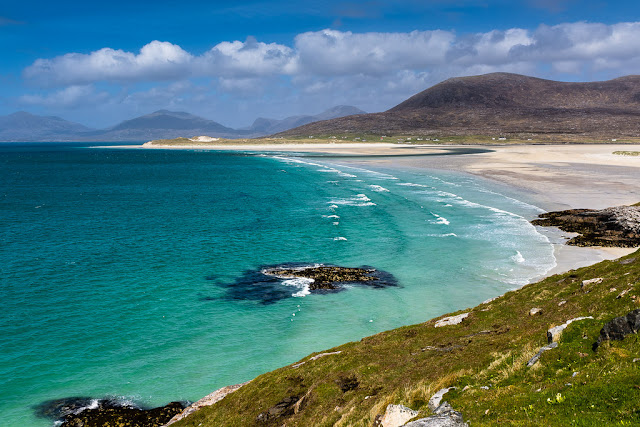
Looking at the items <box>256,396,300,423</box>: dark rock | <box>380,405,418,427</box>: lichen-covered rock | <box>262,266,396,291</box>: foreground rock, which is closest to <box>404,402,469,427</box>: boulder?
<box>380,405,418,427</box>: lichen-covered rock

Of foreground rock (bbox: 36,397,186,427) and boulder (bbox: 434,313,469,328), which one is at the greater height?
boulder (bbox: 434,313,469,328)

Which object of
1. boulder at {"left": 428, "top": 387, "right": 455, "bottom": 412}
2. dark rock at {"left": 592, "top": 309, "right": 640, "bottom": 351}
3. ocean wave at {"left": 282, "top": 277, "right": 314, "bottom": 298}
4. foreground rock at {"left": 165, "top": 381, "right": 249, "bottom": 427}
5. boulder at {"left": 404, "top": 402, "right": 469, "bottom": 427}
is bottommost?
foreground rock at {"left": 165, "top": 381, "right": 249, "bottom": 427}

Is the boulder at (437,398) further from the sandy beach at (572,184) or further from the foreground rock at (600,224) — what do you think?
the foreground rock at (600,224)

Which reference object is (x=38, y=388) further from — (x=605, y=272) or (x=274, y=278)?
(x=605, y=272)

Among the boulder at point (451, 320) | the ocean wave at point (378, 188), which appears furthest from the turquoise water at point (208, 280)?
the ocean wave at point (378, 188)

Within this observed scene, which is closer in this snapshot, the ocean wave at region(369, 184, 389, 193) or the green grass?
the green grass

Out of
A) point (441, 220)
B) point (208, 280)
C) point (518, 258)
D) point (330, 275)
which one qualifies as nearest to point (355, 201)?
point (441, 220)

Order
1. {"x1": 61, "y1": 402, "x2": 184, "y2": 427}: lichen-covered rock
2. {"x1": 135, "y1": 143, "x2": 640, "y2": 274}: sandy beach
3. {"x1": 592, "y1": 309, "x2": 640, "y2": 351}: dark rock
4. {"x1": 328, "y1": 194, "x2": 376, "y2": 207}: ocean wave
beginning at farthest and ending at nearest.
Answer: {"x1": 328, "y1": 194, "x2": 376, "y2": 207}: ocean wave → {"x1": 135, "y1": 143, "x2": 640, "y2": 274}: sandy beach → {"x1": 61, "y1": 402, "x2": 184, "y2": 427}: lichen-covered rock → {"x1": 592, "y1": 309, "x2": 640, "y2": 351}: dark rock

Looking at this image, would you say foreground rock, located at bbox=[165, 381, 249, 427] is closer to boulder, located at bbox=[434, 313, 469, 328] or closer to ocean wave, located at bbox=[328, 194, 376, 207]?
boulder, located at bbox=[434, 313, 469, 328]
